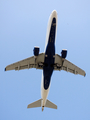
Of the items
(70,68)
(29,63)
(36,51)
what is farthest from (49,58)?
(70,68)

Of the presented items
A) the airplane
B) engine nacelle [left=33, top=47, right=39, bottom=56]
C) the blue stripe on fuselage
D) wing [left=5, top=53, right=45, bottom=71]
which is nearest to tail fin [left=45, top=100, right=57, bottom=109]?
the airplane

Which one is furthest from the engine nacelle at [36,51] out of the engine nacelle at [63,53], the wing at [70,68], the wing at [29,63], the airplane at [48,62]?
the wing at [70,68]

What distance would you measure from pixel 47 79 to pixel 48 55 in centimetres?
498

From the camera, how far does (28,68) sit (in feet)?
82.1

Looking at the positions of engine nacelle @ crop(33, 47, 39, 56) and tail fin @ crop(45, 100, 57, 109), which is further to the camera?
tail fin @ crop(45, 100, 57, 109)

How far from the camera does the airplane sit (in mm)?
21797

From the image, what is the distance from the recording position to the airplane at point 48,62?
21.8 metres

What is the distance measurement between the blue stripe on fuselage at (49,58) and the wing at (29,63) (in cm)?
102

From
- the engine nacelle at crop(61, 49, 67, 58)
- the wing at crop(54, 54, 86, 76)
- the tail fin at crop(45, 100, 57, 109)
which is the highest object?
the engine nacelle at crop(61, 49, 67, 58)

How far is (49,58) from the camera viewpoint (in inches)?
906

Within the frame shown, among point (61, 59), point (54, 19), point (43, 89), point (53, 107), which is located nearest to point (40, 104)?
point (53, 107)

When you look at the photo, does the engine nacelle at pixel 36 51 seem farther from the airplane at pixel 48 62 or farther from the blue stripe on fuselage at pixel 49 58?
the blue stripe on fuselage at pixel 49 58

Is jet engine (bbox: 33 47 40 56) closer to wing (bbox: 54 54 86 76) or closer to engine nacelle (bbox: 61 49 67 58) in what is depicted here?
engine nacelle (bbox: 61 49 67 58)

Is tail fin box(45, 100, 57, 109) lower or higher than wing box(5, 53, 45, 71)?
lower
